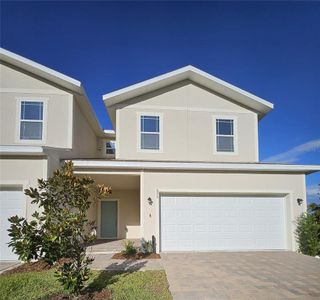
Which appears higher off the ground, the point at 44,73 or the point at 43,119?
the point at 44,73

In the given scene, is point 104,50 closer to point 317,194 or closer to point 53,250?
point 53,250

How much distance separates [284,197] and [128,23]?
31.9 feet

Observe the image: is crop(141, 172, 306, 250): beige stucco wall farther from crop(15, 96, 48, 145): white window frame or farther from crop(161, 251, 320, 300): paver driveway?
crop(15, 96, 48, 145): white window frame

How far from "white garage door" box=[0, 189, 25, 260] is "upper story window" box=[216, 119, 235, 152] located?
840 centimetres

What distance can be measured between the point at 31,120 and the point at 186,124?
670 cm

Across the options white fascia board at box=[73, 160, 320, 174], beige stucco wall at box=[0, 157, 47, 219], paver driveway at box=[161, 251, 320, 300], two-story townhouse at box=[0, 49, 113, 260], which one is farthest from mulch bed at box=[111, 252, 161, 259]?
two-story townhouse at box=[0, 49, 113, 260]

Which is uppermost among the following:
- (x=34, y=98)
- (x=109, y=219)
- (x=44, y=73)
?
(x=44, y=73)

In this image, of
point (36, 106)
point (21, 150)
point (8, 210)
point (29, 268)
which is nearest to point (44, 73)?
point (36, 106)

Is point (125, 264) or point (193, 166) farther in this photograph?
point (193, 166)

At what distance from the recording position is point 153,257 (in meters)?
9.68

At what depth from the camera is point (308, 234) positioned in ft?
34.2

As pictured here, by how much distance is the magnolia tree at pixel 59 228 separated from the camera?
203 inches

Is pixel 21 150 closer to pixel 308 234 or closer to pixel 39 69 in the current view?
pixel 39 69

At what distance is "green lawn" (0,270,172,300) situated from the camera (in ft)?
19.4
